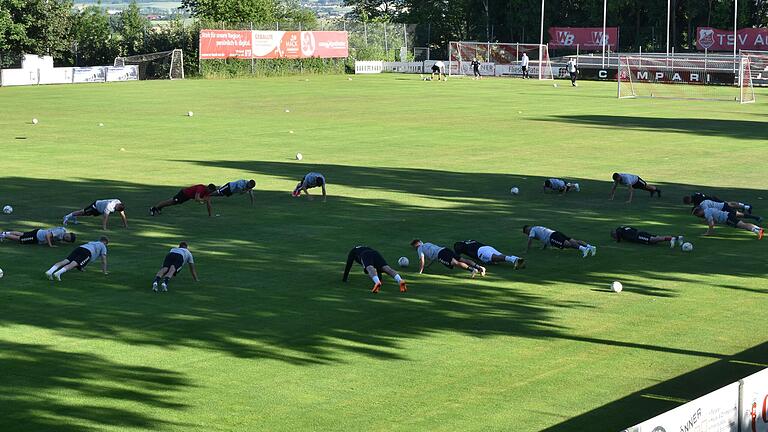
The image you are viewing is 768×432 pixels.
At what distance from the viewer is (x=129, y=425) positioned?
1502 cm

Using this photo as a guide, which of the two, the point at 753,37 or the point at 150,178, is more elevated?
the point at 753,37

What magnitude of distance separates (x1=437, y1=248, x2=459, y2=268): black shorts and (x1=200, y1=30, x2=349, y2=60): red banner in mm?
77644

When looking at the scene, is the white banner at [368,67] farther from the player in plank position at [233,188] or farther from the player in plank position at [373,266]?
the player in plank position at [373,266]

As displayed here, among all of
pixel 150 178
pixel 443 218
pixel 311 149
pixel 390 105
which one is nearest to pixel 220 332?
pixel 443 218

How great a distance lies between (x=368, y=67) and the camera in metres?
113

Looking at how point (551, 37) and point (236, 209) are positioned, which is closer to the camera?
point (236, 209)

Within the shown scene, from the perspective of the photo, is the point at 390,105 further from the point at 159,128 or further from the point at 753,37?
the point at 753,37

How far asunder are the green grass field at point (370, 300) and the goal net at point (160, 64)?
53.2m

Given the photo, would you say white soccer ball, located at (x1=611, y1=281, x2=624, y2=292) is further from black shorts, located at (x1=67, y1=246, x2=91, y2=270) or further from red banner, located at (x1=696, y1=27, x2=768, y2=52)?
red banner, located at (x1=696, y1=27, x2=768, y2=52)

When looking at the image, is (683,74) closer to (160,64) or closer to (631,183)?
(160,64)

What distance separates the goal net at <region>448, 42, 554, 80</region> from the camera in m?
108

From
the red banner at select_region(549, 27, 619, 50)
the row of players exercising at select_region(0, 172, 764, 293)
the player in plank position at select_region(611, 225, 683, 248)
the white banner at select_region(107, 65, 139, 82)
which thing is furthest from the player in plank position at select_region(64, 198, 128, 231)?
the red banner at select_region(549, 27, 619, 50)

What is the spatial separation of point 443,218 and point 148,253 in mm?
8398

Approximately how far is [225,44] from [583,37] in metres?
36.4
